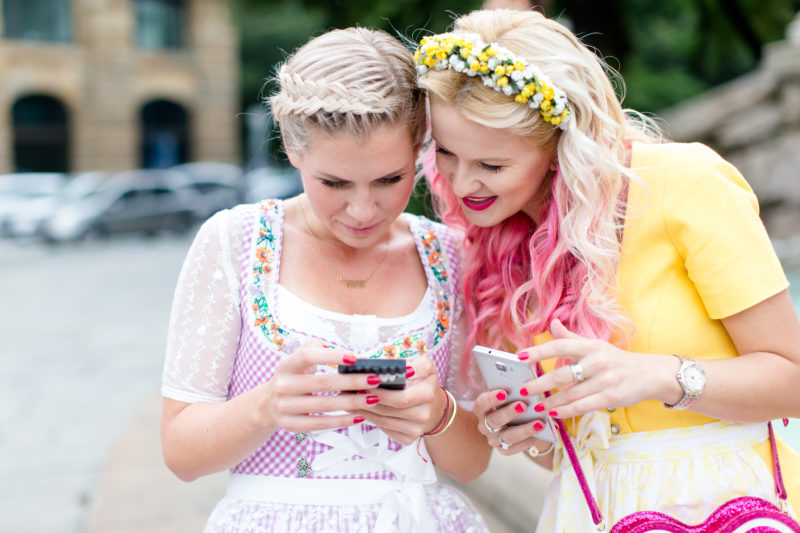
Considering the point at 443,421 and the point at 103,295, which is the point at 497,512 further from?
the point at 103,295

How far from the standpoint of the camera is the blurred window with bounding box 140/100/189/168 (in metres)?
28.9

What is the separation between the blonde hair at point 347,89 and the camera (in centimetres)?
183

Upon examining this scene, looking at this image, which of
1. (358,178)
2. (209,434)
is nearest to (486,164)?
(358,178)

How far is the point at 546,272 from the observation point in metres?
1.93

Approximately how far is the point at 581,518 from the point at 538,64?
105 centimetres

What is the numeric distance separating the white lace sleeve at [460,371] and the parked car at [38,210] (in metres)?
18.1

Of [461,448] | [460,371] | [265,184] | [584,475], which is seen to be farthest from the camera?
[265,184]

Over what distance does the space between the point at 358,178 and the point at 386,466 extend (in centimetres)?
68

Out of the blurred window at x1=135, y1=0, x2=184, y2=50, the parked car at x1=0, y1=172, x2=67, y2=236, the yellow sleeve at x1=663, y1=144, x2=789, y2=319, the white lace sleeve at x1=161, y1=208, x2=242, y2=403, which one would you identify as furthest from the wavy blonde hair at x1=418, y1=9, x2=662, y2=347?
the blurred window at x1=135, y1=0, x2=184, y2=50

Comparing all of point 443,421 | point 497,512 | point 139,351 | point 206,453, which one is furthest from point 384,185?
point 139,351

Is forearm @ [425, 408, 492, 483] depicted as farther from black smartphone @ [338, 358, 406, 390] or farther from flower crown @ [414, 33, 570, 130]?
flower crown @ [414, 33, 570, 130]

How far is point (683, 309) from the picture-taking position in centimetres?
183

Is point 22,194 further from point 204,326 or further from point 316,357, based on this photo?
point 316,357

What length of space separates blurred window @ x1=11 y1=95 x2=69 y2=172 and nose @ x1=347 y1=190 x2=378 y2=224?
2751 centimetres
